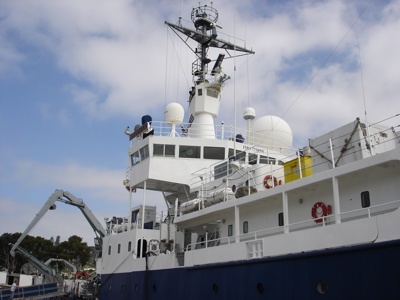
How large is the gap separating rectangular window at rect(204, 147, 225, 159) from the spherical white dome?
330 cm

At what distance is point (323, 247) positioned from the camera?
35.7 feet

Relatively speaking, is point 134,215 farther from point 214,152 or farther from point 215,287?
point 215,287

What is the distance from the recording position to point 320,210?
12.3 metres

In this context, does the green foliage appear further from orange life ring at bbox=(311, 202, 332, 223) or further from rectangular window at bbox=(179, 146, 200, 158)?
orange life ring at bbox=(311, 202, 332, 223)

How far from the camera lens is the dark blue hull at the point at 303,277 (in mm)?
9016

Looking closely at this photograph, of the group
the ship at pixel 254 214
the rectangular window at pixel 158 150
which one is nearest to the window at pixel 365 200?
the ship at pixel 254 214

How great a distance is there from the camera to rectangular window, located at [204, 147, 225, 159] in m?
21.9

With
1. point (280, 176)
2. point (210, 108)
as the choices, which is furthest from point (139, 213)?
point (280, 176)

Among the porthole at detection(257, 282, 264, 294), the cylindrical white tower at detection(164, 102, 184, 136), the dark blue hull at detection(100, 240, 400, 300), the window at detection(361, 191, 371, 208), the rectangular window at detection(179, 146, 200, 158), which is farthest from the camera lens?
the cylindrical white tower at detection(164, 102, 184, 136)

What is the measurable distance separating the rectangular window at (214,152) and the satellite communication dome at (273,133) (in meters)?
2.19

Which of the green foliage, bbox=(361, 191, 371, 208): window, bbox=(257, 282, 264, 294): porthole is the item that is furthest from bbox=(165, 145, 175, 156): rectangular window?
the green foliage

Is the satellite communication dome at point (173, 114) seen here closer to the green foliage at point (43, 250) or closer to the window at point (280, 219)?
the window at point (280, 219)

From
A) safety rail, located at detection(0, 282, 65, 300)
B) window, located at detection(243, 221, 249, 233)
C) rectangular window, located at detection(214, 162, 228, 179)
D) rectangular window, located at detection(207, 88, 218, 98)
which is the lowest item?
safety rail, located at detection(0, 282, 65, 300)

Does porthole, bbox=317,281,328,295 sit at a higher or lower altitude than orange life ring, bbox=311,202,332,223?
lower
